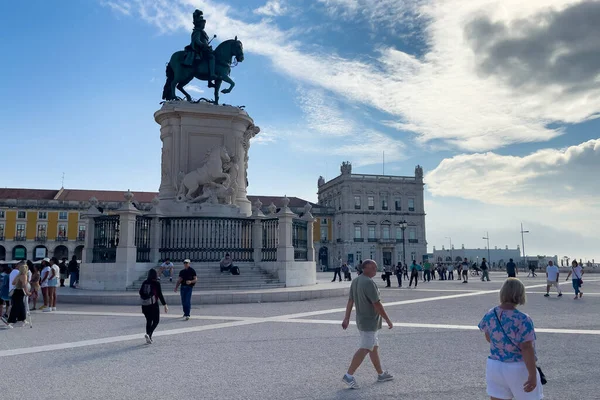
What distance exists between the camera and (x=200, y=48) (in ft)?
62.0

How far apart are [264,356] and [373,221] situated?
246 feet

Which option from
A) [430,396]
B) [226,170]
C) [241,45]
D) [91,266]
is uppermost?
[241,45]

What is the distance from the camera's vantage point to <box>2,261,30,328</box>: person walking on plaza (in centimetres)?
953

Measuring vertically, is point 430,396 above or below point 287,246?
below

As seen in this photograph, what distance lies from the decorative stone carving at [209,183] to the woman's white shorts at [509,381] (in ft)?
48.7

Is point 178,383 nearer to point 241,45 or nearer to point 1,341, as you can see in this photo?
point 1,341

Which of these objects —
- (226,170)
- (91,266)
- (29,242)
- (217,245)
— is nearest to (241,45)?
(226,170)

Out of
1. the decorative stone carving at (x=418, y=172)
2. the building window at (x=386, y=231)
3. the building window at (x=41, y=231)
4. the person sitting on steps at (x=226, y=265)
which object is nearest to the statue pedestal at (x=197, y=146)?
the person sitting on steps at (x=226, y=265)

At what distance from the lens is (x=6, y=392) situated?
186 inches

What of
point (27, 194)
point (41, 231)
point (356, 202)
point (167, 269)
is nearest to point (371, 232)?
point (356, 202)

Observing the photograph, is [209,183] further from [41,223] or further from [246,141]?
[41,223]

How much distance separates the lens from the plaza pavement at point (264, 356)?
4.81 meters

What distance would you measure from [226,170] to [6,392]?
536 inches

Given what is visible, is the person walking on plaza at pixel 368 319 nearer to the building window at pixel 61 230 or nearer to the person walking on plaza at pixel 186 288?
the person walking on plaza at pixel 186 288
